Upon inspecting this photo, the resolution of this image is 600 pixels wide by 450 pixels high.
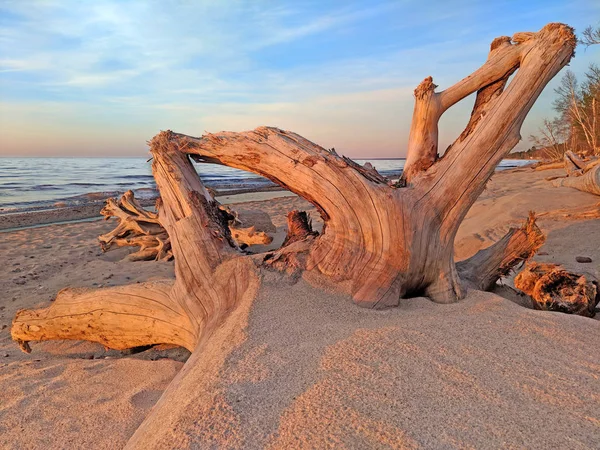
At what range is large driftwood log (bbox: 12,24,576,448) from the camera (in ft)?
10.5

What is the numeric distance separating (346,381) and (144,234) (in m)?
6.86

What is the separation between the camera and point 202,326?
316 centimetres

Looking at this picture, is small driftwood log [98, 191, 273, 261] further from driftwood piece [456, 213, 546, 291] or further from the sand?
driftwood piece [456, 213, 546, 291]

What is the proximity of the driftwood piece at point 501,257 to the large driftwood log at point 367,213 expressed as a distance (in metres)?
0.47

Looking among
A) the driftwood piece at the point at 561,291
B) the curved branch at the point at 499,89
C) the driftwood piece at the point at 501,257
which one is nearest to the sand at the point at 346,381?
the driftwood piece at the point at 561,291

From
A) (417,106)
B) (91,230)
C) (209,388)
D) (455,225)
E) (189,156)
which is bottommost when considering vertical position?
(91,230)

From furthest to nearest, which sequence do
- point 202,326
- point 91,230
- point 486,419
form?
1. point 91,230
2. point 202,326
3. point 486,419

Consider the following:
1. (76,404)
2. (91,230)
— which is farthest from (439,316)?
(91,230)

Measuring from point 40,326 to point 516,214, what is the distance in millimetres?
7856

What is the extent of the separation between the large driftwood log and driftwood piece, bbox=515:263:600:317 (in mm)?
709

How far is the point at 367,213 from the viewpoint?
10.6 ft

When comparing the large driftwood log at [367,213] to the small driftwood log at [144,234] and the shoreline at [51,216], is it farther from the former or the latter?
the shoreline at [51,216]

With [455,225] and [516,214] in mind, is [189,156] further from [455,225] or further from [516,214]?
[516,214]

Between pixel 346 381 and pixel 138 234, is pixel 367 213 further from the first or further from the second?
pixel 138 234
